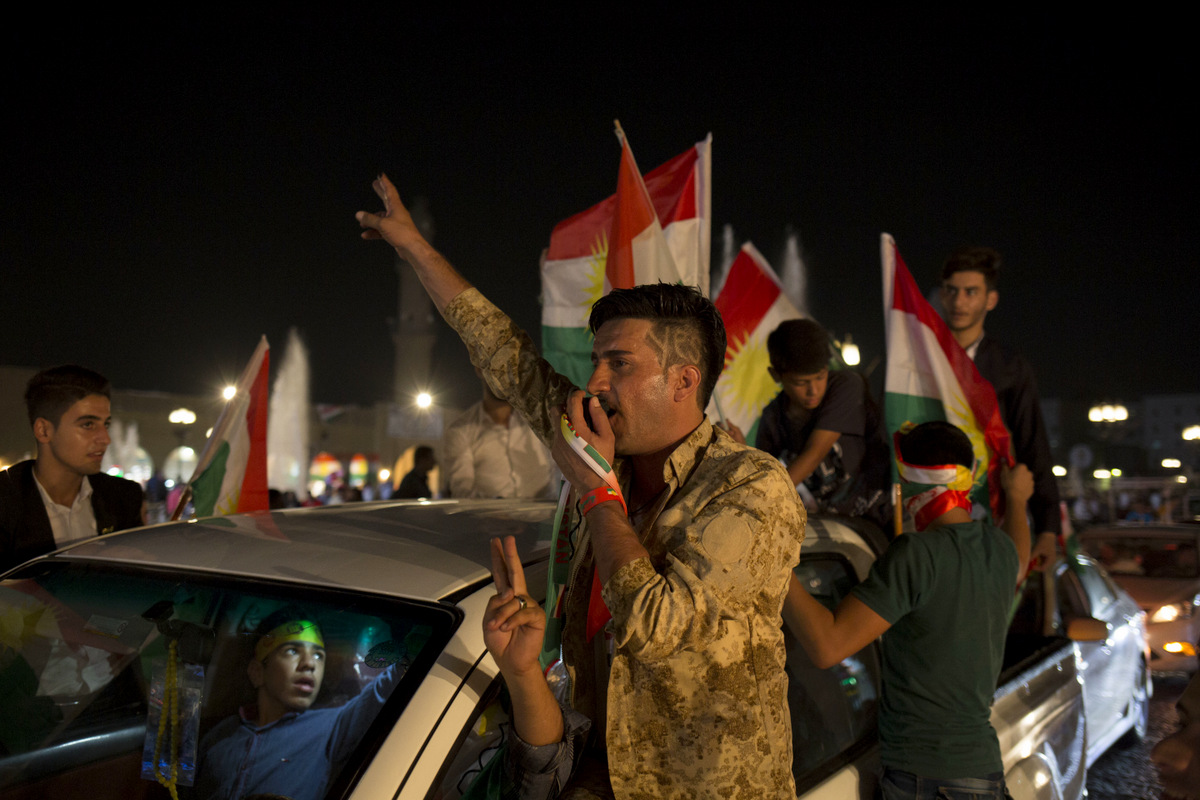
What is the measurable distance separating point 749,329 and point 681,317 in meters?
3.26

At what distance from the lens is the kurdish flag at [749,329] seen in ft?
16.5

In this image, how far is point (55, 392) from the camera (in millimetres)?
3457

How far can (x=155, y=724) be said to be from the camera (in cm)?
220

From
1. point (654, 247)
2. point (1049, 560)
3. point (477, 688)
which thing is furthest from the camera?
point (1049, 560)

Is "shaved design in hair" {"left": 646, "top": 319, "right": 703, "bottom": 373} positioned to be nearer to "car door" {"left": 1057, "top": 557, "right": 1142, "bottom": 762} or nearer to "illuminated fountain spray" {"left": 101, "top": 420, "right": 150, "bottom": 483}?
"car door" {"left": 1057, "top": 557, "right": 1142, "bottom": 762}

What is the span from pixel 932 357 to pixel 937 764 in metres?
2.11

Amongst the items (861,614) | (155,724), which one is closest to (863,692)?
(861,614)

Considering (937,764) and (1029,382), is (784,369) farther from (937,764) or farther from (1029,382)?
(937,764)

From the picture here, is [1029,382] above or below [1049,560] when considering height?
above

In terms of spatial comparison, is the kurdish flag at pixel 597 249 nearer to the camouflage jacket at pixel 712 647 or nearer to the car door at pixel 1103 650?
the camouflage jacket at pixel 712 647

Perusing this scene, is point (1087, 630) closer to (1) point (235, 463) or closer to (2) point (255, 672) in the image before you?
(2) point (255, 672)

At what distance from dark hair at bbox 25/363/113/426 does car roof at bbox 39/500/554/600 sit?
1.22m

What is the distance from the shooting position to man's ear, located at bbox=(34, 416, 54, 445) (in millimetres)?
3441

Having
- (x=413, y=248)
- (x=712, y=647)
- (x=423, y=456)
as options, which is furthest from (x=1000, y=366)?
(x=423, y=456)
